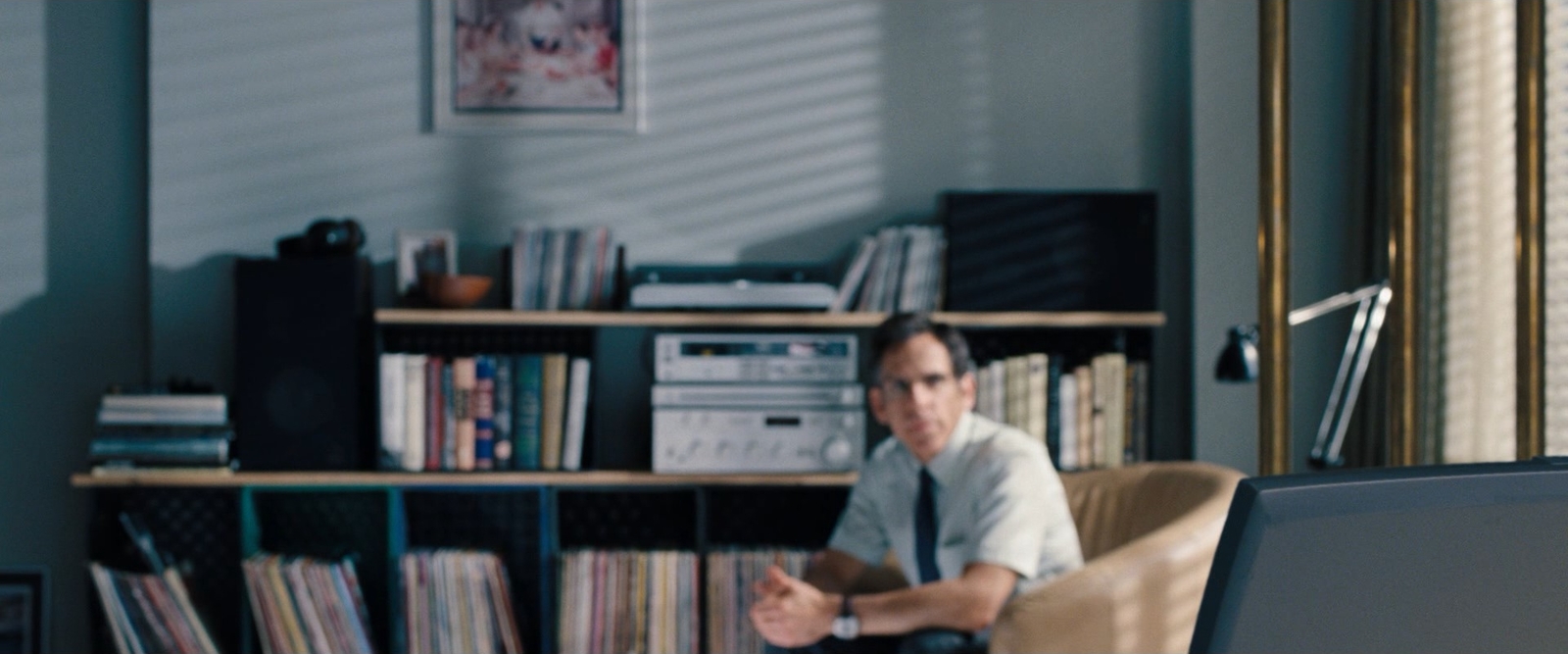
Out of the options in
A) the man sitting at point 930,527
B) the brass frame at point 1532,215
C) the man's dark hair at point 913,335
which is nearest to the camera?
the brass frame at point 1532,215

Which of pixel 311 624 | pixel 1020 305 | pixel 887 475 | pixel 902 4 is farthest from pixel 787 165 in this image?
pixel 311 624

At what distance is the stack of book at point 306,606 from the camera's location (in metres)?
2.61

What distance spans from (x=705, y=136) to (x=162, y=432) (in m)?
1.49

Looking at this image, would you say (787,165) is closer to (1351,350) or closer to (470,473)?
(470,473)

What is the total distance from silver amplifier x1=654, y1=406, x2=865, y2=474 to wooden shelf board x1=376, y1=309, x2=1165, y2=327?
212mm

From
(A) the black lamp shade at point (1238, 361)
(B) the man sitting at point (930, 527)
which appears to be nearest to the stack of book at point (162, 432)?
(B) the man sitting at point (930, 527)

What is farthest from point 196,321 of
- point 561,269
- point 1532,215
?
point 1532,215

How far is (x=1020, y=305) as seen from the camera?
2770 millimetres

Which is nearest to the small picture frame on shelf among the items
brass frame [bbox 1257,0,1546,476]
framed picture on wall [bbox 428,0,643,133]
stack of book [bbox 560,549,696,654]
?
framed picture on wall [bbox 428,0,643,133]

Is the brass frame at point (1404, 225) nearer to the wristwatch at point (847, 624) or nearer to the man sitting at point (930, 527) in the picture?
the man sitting at point (930, 527)

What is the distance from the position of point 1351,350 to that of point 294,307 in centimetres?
232

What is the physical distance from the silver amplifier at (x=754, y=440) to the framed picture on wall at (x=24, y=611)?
168cm

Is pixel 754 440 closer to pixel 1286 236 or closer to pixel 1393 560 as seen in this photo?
pixel 1286 236

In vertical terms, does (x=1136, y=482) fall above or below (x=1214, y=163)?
below
